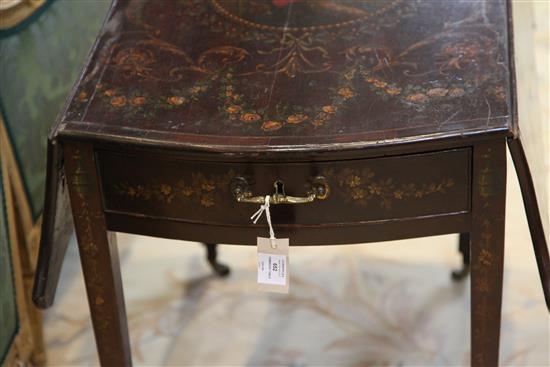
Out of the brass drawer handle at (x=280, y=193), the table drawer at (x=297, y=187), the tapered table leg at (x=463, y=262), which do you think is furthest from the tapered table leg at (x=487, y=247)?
the tapered table leg at (x=463, y=262)

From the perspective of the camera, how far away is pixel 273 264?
1143 millimetres

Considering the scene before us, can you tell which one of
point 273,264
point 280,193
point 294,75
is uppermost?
point 294,75

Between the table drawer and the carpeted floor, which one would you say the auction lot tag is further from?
the carpeted floor

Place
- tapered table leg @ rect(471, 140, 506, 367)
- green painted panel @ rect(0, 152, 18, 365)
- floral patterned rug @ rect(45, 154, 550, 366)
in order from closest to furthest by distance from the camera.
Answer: tapered table leg @ rect(471, 140, 506, 367)
green painted panel @ rect(0, 152, 18, 365)
floral patterned rug @ rect(45, 154, 550, 366)

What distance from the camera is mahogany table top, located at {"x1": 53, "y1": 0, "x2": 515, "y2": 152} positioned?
3.49ft

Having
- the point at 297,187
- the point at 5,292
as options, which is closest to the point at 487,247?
the point at 297,187

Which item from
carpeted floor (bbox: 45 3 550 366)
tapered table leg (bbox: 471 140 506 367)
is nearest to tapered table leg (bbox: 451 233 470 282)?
carpeted floor (bbox: 45 3 550 366)

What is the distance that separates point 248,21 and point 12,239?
509 millimetres

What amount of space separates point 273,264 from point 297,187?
120 millimetres

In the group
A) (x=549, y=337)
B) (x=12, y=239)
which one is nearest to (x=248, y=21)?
(x=12, y=239)

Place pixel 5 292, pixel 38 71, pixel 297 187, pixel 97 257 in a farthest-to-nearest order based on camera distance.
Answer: pixel 38 71
pixel 5 292
pixel 97 257
pixel 297 187

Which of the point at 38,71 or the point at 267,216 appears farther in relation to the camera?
the point at 38,71

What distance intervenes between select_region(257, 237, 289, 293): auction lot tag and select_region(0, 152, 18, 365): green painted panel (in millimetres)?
455

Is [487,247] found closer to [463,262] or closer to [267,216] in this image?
[267,216]
